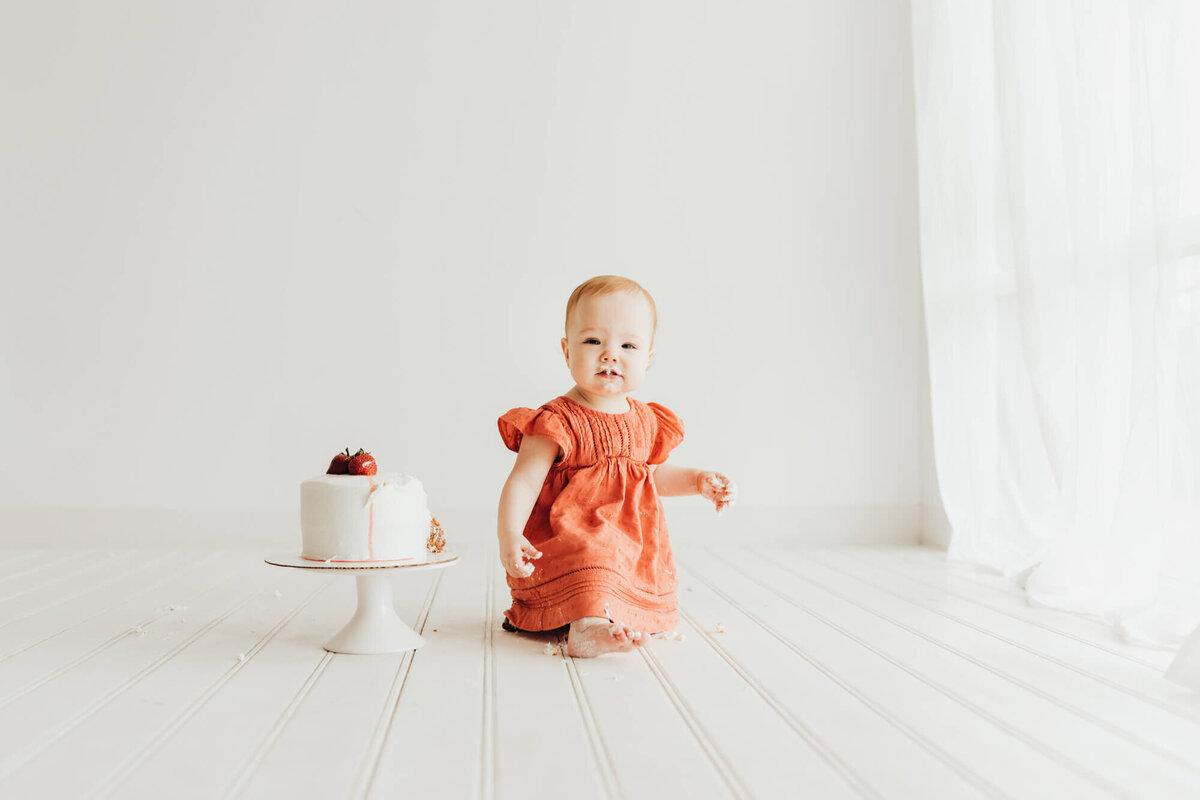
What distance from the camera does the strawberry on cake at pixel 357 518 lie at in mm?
1630

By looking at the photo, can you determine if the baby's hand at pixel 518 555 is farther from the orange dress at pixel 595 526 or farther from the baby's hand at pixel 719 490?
the baby's hand at pixel 719 490

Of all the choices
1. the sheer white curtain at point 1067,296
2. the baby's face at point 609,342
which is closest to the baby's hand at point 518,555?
the baby's face at point 609,342

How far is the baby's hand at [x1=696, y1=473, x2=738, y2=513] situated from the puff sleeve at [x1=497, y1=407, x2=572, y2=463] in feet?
0.91

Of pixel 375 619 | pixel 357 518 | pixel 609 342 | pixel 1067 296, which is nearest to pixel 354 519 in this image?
pixel 357 518

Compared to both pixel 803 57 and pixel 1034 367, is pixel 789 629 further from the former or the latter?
pixel 803 57

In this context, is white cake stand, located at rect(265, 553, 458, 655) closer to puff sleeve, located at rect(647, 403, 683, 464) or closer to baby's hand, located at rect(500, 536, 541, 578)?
baby's hand, located at rect(500, 536, 541, 578)

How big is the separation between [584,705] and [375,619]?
1.61 ft

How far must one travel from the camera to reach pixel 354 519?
64.1 inches

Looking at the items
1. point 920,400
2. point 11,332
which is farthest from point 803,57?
point 11,332

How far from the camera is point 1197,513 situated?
6.03 feet

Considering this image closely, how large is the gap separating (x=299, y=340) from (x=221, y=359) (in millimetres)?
Answer: 246

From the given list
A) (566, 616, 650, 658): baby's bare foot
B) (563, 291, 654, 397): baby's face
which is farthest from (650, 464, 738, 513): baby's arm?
(566, 616, 650, 658): baby's bare foot

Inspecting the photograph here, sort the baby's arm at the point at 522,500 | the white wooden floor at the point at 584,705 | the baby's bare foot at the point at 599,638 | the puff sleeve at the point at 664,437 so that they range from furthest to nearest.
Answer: the puff sleeve at the point at 664,437
the baby's arm at the point at 522,500
the baby's bare foot at the point at 599,638
the white wooden floor at the point at 584,705

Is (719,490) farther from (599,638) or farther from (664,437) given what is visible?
(599,638)
